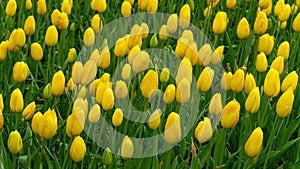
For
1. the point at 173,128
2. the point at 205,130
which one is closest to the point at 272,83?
the point at 205,130

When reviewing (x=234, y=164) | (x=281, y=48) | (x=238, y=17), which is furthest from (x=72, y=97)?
(x=238, y=17)

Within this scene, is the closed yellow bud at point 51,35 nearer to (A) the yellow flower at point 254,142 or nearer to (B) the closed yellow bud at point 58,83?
(B) the closed yellow bud at point 58,83

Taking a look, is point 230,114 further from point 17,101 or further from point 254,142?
point 17,101

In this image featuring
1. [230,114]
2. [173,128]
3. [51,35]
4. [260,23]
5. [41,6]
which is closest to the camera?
[173,128]

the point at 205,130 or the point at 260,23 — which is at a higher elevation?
the point at 260,23

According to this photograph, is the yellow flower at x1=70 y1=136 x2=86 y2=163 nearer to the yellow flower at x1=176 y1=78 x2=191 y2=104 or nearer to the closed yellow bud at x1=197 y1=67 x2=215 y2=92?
the yellow flower at x1=176 y1=78 x2=191 y2=104

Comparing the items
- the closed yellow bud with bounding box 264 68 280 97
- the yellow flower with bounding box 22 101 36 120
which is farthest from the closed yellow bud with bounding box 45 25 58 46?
the closed yellow bud with bounding box 264 68 280 97

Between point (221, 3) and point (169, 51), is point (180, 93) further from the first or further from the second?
point (221, 3)
